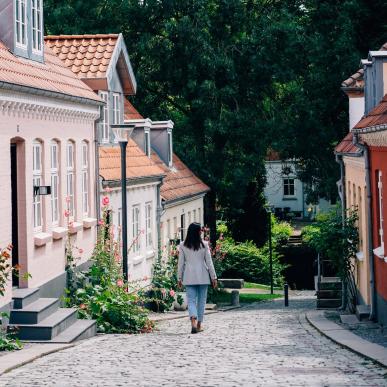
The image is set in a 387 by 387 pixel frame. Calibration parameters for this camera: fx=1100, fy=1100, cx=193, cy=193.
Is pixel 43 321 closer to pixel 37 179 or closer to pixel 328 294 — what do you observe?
pixel 37 179

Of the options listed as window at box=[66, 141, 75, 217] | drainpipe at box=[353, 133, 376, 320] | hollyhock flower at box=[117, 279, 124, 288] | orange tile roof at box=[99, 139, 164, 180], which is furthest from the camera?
orange tile roof at box=[99, 139, 164, 180]

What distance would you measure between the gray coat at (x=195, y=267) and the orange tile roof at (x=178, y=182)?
42.9 ft

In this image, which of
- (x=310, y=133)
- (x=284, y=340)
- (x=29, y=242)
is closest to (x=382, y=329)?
(x=284, y=340)

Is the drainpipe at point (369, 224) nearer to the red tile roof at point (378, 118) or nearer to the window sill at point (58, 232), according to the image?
the red tile roof at point (378, 118)

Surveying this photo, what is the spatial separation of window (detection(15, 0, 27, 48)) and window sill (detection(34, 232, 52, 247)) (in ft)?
10.0

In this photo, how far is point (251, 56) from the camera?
38719mm

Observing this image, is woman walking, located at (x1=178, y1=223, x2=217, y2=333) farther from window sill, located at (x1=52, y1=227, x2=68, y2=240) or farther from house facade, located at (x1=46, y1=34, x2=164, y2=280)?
house facade, located at (x1=46, y1=34, x2=164, y2=280)

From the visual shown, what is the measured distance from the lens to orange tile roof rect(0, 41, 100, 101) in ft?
51.0

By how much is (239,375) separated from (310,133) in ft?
86.5

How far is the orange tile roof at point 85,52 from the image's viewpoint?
2452 centimetres

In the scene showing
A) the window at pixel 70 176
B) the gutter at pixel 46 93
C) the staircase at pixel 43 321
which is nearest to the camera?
the gutter at pixel 46 93

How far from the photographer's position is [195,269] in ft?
56.1

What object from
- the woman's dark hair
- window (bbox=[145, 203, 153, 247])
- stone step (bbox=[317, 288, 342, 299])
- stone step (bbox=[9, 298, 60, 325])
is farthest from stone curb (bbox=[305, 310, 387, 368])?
window (bbox=[145, 203, 153, 247])

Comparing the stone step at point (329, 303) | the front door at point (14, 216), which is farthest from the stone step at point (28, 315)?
the stone step at point (329, 303)
